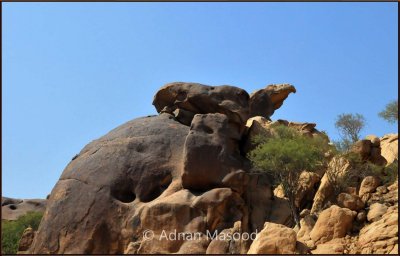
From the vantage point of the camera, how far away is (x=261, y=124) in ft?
96.3

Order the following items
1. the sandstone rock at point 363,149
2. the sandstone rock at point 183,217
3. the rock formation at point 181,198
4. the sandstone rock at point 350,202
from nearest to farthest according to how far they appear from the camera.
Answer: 1. the rock formation at point 181,198
2. the sandstone rock at point 350,202
3. the sandstone rock at point 183,217
4. the sandstone rock at point 363,149

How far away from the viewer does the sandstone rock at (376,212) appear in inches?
738

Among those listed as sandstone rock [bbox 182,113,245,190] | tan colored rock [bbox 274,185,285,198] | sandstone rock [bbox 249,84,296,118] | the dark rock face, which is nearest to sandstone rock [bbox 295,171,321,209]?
the dark rock face

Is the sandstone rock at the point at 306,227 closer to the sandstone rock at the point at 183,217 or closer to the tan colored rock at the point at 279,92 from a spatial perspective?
the sandstone rock at the point at 183,217

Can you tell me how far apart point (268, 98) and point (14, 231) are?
20583 mm

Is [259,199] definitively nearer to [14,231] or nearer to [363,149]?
[363,149]

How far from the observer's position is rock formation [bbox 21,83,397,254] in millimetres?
19844

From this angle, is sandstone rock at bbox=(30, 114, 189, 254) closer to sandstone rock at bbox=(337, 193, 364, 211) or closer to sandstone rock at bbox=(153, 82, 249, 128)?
sandstone rock at bbox=(153, 82, 249, 128)

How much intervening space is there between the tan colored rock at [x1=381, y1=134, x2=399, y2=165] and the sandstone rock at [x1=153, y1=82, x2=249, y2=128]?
8.26 meters

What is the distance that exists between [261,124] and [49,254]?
552 inches

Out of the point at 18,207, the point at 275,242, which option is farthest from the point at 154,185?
the point at 18,207

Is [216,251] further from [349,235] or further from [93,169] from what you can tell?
[93,169]

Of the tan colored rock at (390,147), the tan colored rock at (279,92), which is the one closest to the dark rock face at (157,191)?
the tan colored rock at (390,147)

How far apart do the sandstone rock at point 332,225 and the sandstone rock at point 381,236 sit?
0.65m
